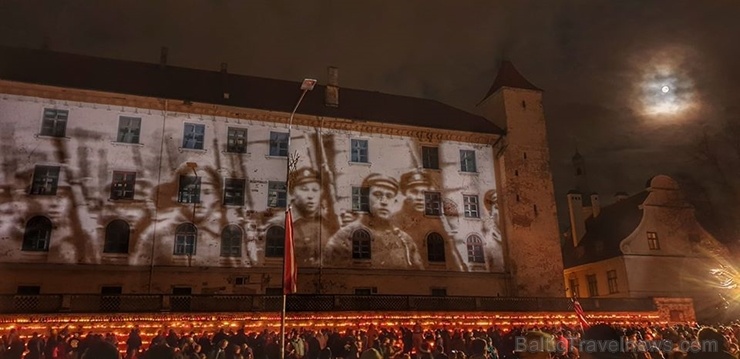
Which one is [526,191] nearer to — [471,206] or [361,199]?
[471,206]

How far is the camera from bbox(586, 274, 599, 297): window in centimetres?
4441

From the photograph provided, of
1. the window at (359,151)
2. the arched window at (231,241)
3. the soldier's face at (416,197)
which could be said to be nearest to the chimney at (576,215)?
the soldier's face at (416,197)

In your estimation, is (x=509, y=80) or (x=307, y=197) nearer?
(x=307, y=197)

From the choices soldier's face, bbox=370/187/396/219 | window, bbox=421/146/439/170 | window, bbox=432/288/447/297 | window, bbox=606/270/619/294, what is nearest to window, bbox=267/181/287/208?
soldier's face, bbox=370/187/396/219

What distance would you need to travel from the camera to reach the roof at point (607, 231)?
4231 cm

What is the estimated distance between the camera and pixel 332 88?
3631cm

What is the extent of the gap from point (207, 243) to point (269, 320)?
23.0ft

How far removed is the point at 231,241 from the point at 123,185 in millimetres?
6557

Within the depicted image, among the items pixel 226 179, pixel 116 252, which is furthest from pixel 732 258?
pixel 116 252

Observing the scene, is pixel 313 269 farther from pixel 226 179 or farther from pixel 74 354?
pixel 74 354

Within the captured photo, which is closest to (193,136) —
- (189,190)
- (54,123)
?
(189,190)

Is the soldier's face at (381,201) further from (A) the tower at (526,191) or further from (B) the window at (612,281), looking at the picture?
(B) the window at (612,281)

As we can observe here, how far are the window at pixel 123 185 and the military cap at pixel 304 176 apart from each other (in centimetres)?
889

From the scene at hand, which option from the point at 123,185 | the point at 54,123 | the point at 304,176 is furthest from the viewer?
the point at 304,176
